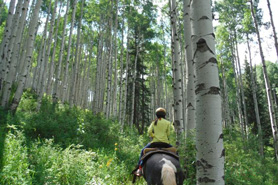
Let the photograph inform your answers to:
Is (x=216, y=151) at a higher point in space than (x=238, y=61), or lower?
lower

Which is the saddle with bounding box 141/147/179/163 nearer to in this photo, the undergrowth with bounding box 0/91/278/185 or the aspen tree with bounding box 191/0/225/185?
the undergrowth with bounding box 0/91/278/185

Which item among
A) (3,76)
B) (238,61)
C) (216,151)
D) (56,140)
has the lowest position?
(216,151)

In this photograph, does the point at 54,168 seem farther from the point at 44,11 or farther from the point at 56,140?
the point at 44,11

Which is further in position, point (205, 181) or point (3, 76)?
point (3, 76)

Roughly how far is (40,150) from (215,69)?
5.09 metres

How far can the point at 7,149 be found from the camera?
14.7 ft

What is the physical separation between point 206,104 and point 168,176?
5.47 ft

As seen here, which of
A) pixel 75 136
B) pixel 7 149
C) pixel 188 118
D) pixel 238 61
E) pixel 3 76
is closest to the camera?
pixel 7 149

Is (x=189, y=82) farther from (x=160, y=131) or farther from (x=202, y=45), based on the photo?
(x=202, y=45)

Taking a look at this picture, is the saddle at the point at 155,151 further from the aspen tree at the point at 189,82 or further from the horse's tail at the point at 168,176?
the aspen tree at the point at 189,82

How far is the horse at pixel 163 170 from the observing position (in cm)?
310

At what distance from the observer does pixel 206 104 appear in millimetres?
1944

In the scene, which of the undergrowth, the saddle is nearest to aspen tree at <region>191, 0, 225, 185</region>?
Answer: the saddle

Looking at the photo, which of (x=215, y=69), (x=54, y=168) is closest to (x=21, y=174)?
(x=54, y=168)
